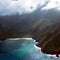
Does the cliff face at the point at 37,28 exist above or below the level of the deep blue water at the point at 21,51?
above

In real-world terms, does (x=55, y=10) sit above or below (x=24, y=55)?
above

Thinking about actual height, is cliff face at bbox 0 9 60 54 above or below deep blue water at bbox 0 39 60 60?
above

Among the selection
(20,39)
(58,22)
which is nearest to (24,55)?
(20,39)

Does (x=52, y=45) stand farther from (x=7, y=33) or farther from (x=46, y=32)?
(x=7, y=33)

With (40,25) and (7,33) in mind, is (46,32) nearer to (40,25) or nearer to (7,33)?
(40,25)

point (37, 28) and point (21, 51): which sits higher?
point (37, 28)

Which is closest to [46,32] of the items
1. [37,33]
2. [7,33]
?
[37,33]

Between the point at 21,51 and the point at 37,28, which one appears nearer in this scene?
the point at 21,51
